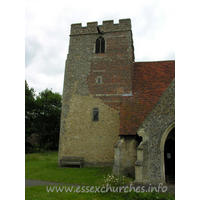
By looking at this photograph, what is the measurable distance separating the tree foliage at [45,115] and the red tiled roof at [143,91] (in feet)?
71.7

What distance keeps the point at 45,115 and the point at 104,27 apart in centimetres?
2390

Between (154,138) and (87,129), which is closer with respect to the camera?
(154,138)

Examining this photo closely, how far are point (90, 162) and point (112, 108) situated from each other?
4.81 metres

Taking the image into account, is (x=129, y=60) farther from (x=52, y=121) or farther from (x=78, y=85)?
(x=52, y=121)

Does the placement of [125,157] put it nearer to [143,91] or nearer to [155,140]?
[155,140]

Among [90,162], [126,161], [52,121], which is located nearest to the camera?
[126,161]

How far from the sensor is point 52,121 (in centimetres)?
3647

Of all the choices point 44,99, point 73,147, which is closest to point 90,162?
point 73,147

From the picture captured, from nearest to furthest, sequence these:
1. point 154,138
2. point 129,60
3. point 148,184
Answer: point 148,184 < point 154,138 < point 129,60

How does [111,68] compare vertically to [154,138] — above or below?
above

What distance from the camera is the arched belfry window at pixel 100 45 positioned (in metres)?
16.6

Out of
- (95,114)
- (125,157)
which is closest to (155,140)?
A: (125,157)

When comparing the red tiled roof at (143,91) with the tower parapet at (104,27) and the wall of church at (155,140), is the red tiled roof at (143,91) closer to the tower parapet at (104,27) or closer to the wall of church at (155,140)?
the wall of church at (155,140)

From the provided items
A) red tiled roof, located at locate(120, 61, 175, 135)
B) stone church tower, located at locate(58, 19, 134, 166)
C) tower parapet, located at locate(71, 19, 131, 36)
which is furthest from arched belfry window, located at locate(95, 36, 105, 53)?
red tiled roof, located at locate(120, 61, 175, 135)
